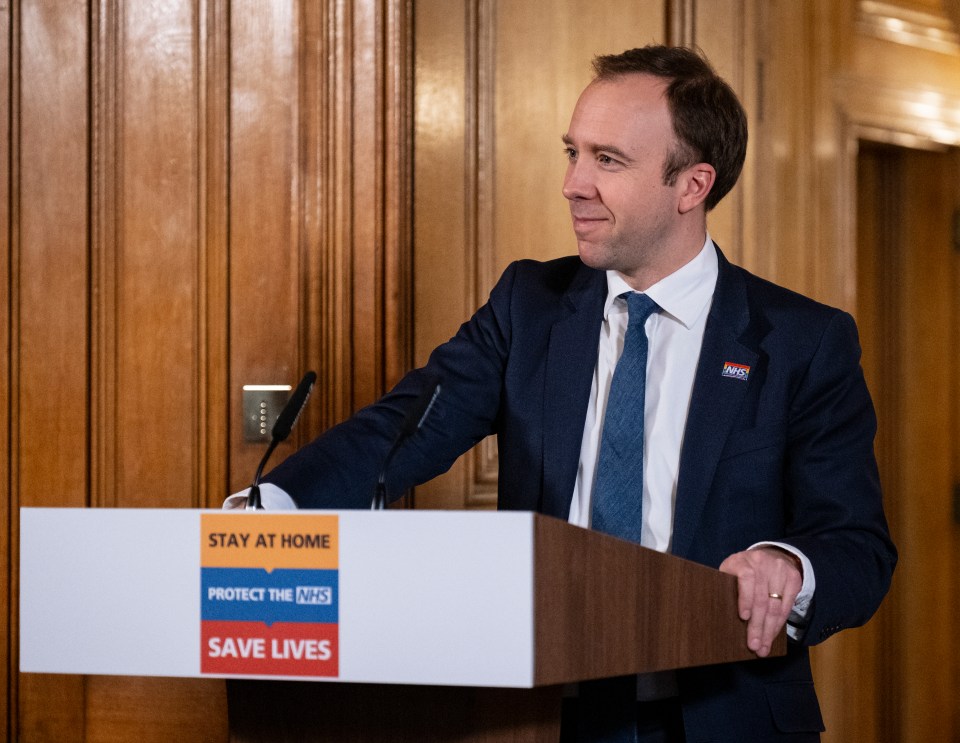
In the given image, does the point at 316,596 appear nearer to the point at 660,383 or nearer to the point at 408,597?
the point at 408,597

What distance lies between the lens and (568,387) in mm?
1888

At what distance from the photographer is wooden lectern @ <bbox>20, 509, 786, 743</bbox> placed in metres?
1.02

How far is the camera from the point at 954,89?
3.85 meters

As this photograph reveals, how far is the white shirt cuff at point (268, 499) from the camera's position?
1534mm

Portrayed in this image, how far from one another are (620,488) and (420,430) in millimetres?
406

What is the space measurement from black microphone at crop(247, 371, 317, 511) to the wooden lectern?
0.16 metres

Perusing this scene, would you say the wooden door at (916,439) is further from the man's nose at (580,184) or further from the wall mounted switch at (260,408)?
the man's nose at (580,184)

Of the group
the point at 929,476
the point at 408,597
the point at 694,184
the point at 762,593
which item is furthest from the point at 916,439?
the point at 408,597

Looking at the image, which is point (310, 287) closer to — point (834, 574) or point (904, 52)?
point (834, 574)

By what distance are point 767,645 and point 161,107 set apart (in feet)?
6.16

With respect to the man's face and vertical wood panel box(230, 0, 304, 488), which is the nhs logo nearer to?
the man's face

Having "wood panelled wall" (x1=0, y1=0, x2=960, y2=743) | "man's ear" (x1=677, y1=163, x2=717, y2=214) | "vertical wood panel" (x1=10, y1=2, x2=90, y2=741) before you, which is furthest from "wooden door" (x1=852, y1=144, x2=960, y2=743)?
"vertical wood panel" (x1=10, y1=2, x2=90, y2=741)

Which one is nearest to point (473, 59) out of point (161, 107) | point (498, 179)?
point (498, 179)

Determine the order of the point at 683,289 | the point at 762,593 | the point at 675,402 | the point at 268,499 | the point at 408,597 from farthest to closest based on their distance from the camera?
the point at 683,289 → the point at 675,402 → the point at 268,499 → the point at 762,593 → the point at 408,597
